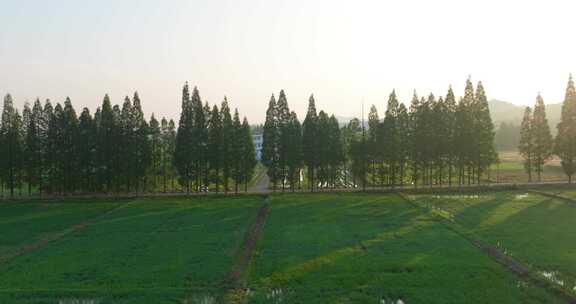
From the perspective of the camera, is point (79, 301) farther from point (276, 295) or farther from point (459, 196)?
point (459, 196)

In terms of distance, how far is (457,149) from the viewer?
2195 inches

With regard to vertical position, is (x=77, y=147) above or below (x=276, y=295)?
above

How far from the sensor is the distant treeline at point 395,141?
5459cm

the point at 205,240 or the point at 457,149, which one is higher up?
the point at 457,149

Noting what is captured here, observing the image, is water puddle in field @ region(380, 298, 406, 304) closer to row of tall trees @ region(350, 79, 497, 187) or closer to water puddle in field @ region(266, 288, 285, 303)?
water puddle in field @ region(266, 288, 285, 303)

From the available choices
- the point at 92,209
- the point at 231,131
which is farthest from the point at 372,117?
the point at 92,209

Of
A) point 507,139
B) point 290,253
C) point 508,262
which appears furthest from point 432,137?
point 507,139

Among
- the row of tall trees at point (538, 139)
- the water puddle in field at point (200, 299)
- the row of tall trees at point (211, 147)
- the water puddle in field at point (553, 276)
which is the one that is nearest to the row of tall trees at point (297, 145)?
the row of tall trees at point (211, 147)

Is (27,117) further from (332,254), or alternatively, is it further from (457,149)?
(457,149)

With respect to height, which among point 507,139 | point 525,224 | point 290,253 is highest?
point 507,139

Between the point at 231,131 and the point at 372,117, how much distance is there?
61.0ft

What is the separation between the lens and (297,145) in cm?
5441

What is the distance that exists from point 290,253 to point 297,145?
1239 inches

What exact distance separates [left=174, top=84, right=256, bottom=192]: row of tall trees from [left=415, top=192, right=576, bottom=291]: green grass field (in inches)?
874
